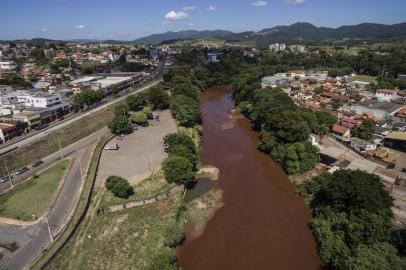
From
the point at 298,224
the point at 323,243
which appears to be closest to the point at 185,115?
the point at 298,224

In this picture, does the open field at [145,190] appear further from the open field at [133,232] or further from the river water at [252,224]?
the river water at [252,224]

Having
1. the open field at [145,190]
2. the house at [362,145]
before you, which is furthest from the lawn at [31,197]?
the house at [362,145]

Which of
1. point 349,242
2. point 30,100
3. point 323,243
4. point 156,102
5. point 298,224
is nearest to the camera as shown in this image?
point 349,242

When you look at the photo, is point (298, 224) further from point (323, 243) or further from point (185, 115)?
point (185, 115)

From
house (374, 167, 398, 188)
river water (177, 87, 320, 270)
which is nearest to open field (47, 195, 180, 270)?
river water (177, 87, 320, 270)

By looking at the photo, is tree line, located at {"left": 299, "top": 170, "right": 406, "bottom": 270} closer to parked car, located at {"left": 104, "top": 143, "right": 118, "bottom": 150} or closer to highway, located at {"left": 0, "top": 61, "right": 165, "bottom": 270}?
highway, located at {"left": 0, "top": 61, "right": 165, "bottom": 270}
